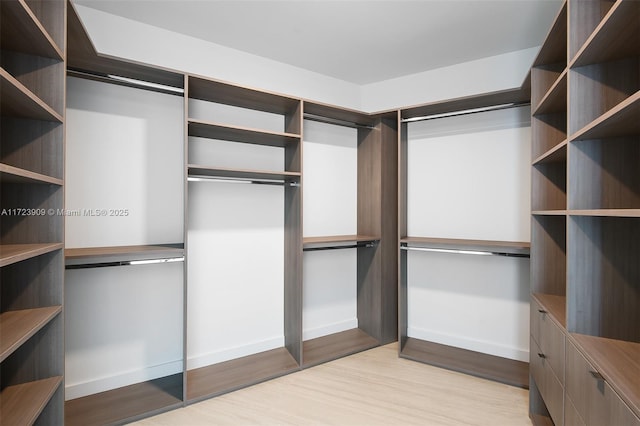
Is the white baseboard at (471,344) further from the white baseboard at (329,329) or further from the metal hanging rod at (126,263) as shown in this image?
the metal hanging rod at (126,263)

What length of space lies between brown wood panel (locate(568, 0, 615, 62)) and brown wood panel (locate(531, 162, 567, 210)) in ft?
2.70

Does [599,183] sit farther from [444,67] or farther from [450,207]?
[444,67]

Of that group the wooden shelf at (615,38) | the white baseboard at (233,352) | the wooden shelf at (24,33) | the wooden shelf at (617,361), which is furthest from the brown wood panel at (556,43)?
the white baseboard at (233,352)

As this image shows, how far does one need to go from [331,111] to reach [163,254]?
1.74m

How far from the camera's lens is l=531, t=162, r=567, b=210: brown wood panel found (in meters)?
2.11

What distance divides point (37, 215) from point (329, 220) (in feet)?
7.60

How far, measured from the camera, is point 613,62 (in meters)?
1.48

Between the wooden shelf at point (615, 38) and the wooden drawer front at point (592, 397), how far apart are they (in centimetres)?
113

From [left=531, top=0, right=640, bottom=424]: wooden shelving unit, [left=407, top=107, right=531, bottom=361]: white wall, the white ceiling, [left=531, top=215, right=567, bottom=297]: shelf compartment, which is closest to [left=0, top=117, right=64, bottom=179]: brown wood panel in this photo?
the white ceiling

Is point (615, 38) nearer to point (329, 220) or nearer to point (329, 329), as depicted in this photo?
point (329, 220)

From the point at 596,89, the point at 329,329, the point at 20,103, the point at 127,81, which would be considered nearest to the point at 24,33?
the point at 20,103

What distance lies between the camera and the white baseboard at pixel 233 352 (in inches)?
108

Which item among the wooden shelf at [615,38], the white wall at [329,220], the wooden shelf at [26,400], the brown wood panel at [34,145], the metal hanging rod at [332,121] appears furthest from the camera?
the white wall at [329,220]

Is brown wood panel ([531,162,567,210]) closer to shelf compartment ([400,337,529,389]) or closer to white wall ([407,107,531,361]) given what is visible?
white wall ([407,107,531,361])
